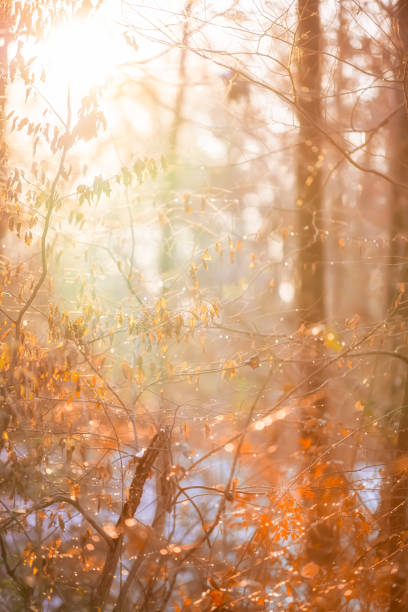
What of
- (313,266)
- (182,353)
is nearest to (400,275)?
(313,266)

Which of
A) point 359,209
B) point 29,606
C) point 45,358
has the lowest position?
point 29,606

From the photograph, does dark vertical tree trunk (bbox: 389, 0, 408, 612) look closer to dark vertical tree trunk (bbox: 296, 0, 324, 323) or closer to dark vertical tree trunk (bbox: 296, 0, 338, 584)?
dark vertical tree trunk (bbox: 296, 0, 338, 584)

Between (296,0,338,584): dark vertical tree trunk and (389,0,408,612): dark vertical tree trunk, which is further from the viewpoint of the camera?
(296,0,338,584): dark vertical tree trunk

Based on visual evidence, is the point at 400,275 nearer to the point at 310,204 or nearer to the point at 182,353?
the point at 310,204

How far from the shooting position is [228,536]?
21.3ft

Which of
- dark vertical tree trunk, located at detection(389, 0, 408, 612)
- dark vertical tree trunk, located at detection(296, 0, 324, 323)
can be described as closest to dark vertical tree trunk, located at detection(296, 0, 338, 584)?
dark vertical tree trunk, located at detection(296, 0, 324, 323)

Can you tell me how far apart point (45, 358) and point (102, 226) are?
202 cm

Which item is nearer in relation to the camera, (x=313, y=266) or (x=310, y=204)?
(x=313, y=266)

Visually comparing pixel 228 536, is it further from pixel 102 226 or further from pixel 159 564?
pixel 102 226

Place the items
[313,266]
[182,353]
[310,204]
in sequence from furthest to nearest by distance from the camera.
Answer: [182,353] < [310,204] < [313,266]

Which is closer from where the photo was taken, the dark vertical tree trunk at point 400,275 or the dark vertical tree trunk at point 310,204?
the dark vertical tree trunk at point 400,275

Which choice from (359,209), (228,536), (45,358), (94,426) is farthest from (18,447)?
(359,209)

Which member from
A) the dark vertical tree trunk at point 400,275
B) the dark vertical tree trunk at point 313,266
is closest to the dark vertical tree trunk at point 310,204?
the dark vertical tree trunk at point 313,266

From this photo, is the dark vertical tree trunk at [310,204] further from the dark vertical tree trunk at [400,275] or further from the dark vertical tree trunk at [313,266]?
the dark vertical tree trunk at [400,275]
